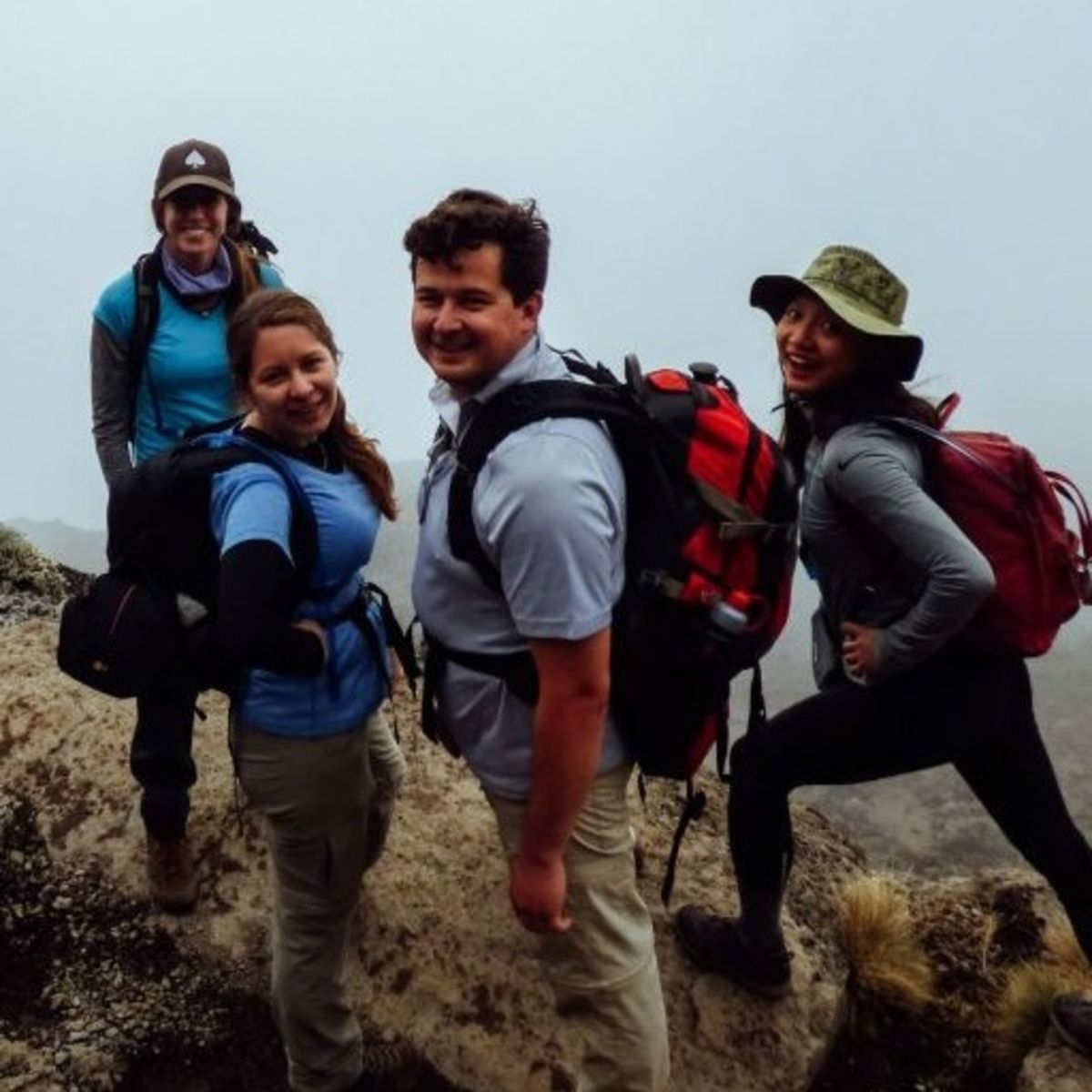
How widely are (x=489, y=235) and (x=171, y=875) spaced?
3832 millimetres

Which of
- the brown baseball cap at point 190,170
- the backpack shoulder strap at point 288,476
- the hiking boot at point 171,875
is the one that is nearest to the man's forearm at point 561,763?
the backpack shoulder strap at point 288,476

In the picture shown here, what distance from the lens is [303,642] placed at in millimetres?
3240

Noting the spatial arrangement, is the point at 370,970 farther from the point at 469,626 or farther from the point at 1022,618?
the point at 1022,618

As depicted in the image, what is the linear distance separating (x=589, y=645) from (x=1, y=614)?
713 centimetres

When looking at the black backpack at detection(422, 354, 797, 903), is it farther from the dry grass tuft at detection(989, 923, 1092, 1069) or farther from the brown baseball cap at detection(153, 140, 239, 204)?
the dry grass tuft at detection(989, 923, 1092, 1069)

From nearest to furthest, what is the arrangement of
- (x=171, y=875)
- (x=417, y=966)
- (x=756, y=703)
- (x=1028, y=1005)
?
(x=756, y=703) → (x=1028, y=1005) → (x=417, y=966) → (x=171, y=875)

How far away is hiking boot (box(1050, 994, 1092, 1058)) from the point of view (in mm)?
4137

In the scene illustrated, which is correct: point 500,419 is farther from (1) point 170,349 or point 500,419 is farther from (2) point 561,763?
(1) point 170,349

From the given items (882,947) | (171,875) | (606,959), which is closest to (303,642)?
(606,959)

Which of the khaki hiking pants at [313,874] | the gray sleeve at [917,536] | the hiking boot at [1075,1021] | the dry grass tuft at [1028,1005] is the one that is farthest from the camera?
the dry grass tuft at [1028,1005]

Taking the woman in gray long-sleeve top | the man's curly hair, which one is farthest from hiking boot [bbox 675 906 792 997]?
the man's curly hair

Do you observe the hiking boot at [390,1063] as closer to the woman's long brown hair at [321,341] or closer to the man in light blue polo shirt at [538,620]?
the man in light blue polo shirt at [538,620]

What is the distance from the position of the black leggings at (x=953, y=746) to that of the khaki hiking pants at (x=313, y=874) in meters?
1.67

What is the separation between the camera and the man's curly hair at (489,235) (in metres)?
2.79
